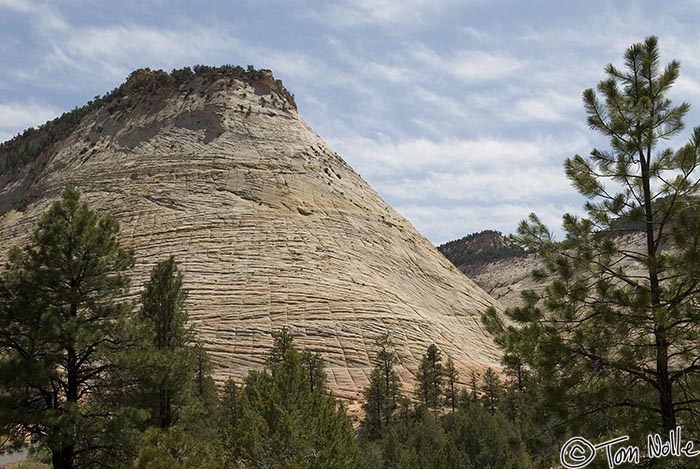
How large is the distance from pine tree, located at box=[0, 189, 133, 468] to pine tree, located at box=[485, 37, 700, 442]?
28.4 feet

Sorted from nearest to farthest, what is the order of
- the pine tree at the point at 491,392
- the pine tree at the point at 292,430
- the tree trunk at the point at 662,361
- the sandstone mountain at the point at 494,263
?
the tree trunk at the point at 662,361 < the pine tree at the point at 292,430 < the pine tree at the point at 491,392 < the sandstone mountain at the point at 494,263

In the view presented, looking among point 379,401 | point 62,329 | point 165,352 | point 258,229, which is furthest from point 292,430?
point 258,229

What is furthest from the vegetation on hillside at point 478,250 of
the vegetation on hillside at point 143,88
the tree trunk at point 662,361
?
the tree trunk at point 662,361

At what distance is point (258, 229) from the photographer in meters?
50.8

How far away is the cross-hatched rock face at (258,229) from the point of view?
4100cm

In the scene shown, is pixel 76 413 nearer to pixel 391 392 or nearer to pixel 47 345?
pixel 47 345

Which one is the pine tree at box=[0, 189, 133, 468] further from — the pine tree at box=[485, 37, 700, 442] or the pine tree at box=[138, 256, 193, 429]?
the pine tree at box=[485, 37, 700, 442]

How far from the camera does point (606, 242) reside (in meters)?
9.29

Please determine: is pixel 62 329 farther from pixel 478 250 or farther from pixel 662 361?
pixel 478 250

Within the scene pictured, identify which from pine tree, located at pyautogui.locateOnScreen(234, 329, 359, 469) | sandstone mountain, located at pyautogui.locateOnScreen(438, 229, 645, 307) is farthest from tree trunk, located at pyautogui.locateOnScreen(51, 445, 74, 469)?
sandstone mountain, located at pyautogui.locateOnScreen(438, 229, 645, 307)

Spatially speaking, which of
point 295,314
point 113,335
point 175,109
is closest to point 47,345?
point 113,335

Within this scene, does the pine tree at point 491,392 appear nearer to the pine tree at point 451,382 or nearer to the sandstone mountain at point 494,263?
the pine tree at point 451,382

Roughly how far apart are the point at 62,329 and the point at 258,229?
37.5 m

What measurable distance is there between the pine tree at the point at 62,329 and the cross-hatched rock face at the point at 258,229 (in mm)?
20245
